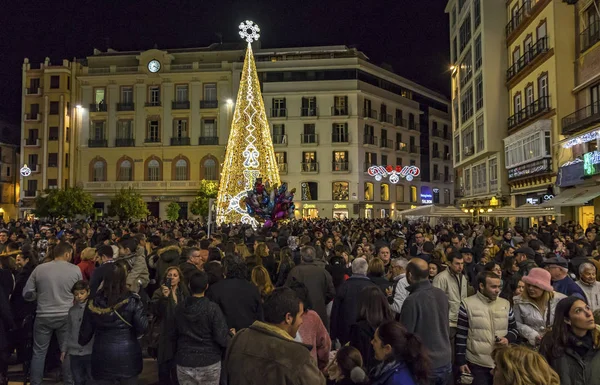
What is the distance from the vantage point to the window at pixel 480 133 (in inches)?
1246

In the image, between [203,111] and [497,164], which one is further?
[203,111]

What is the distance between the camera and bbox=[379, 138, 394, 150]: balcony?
47.2 meters

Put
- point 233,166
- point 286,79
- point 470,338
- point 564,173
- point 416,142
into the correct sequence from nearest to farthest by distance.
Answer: point 470,338
point 564,173
point 233,166
point 286,79
point 416,142

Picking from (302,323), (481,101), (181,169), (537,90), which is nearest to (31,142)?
(181,169)

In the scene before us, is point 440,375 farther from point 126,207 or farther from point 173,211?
point 173,211

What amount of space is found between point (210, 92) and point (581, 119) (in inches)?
1252

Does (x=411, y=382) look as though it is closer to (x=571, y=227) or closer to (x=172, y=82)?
(x=571, y=227)

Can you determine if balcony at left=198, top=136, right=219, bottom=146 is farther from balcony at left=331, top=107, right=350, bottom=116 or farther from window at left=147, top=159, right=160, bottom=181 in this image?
balcony at left=331, top=107, right=350, bottom=116

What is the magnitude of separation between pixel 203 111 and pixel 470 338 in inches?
1698

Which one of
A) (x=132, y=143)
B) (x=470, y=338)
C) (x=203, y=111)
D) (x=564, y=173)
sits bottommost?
(x=470, y=338)

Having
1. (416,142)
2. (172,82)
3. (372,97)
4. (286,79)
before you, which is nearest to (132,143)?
(172,82)

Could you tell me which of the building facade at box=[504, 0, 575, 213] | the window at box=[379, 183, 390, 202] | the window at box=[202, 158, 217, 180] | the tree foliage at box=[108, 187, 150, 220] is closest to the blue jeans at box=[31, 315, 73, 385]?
the building facade at box=[504, 0, 575, 213]

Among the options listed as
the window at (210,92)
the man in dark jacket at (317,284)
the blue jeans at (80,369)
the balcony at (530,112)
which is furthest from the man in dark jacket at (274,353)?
the window at (210,92)

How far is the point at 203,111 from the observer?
45.7 meters
